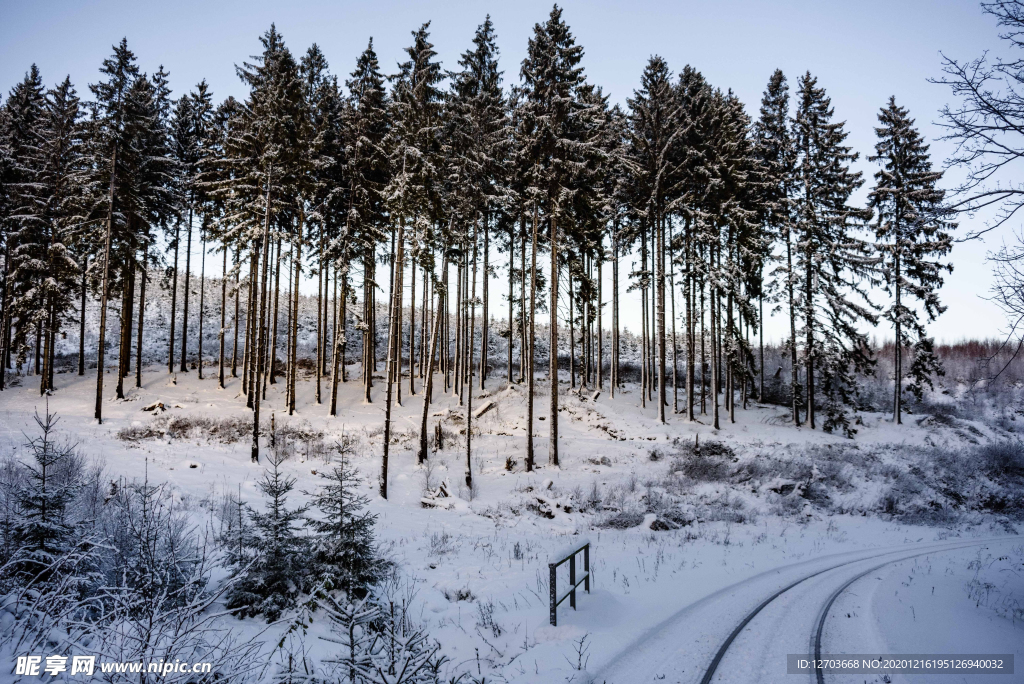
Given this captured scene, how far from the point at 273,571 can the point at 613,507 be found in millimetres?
11669

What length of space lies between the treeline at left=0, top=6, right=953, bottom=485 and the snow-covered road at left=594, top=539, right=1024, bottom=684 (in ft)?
36.5

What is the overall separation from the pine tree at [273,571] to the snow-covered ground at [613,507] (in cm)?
32

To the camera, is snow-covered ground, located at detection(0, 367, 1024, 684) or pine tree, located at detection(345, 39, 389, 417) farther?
pine tree, located at detection(345, 39, 389, 417)

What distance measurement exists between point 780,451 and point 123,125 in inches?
1448

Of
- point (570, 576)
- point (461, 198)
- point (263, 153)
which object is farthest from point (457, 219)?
point (570, 576)

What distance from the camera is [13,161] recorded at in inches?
1086

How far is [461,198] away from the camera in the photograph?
20.6 meters

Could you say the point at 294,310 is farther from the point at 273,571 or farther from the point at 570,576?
the point at 570,576

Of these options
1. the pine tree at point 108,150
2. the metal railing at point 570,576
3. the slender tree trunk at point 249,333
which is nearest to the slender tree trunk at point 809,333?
the metal railing at point 570,576

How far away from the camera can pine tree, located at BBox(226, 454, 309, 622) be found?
290 inches

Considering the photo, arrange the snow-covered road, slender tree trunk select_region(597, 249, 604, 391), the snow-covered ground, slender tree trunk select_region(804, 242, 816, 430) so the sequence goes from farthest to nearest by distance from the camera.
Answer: slender tree trunk select_region(597, 249, 604, 391)
slender tree trunk select_region(804, 242, 816, 430)
the snow-covered ground
the snow-covered road

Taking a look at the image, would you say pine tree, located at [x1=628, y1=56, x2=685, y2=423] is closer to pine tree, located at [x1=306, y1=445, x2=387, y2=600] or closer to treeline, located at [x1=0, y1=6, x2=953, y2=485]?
treeline, located at [x1=0, y1=6, x2=953, y2=485]

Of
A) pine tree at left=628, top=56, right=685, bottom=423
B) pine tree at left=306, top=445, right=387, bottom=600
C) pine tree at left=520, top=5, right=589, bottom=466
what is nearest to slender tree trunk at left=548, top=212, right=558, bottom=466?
pine tree at left=520, top=5, right=589, bottom=466

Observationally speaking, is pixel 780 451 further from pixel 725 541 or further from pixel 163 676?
pixel 163 676
